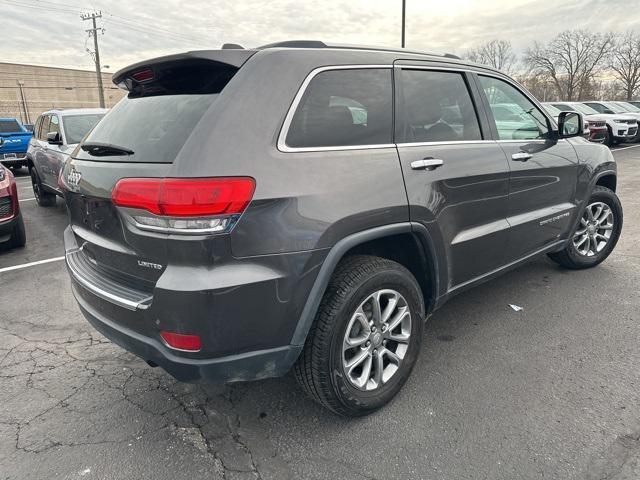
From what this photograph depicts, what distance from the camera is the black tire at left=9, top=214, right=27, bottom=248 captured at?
18.3ft

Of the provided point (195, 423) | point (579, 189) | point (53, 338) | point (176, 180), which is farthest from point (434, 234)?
point (53, 338)

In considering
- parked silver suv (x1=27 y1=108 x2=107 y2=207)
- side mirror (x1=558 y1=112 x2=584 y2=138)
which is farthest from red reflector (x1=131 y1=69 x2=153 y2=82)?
parked silver suv (x1=27 y1=108 x2=107 y2=207)

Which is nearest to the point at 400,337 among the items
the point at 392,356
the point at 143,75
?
the point at 392,356

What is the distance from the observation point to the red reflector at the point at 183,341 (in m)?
1.88

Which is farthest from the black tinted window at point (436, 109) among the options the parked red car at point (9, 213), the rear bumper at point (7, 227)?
the rear bumper at point (7, 227)

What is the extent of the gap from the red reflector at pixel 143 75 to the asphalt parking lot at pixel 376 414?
1.75 m

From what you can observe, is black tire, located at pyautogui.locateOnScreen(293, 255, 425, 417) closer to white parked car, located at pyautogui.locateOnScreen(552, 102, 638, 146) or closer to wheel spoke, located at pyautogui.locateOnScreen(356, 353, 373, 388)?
wheel spoke, located at pyautogui.locateOnScreen(356, 353, 373, 388)

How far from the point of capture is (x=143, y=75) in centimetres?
238

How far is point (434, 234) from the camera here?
2572 mm

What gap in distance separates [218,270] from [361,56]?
138cm

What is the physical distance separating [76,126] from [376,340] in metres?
7.04

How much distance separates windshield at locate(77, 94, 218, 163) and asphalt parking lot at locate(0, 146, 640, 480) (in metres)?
1.37

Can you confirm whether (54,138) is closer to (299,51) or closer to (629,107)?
(299,51)

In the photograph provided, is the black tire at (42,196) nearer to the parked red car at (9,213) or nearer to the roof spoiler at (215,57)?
the parked red car at (9,213)
